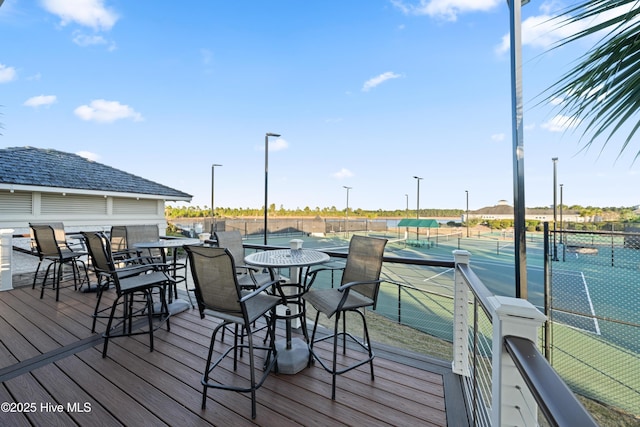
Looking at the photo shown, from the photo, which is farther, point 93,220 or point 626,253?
point 93,220

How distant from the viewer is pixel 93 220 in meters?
7.61

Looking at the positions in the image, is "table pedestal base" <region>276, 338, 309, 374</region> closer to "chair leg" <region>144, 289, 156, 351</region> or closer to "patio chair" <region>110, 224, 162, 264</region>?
"chair leg" <region>144, 289, 156, 351</region>

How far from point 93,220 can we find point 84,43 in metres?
4.76

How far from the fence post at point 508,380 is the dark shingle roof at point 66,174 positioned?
905cm

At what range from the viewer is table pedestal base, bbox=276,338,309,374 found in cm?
226

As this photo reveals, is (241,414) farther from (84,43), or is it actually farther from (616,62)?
(84,43)

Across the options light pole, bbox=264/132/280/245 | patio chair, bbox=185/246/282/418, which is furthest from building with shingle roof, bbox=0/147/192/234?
patio chair, bbox=185/246/282/418

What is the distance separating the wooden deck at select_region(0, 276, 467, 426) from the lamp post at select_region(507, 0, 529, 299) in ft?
3.57

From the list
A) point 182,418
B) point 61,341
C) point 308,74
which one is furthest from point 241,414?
point 308,74

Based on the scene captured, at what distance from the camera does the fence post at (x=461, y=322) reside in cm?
221

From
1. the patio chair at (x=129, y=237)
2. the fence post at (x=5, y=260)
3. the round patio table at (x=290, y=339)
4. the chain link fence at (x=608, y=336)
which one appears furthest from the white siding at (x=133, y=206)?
the chain link fence at (x=608, y=336)

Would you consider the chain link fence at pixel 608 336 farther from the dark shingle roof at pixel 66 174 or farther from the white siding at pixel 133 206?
the white siding at pixel 133 206

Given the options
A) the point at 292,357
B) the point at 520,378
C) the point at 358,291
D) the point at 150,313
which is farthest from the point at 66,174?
the point at 520,378

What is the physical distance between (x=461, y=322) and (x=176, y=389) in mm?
2306
